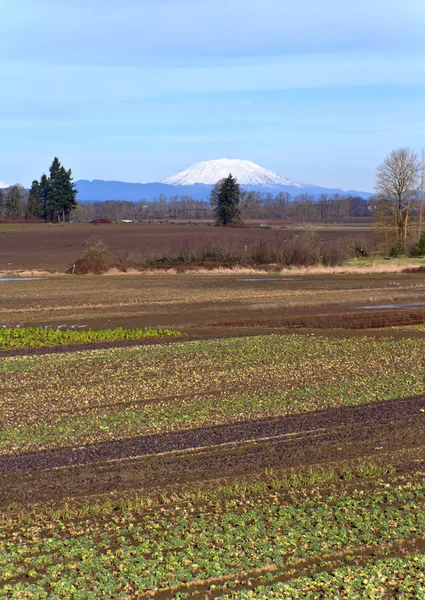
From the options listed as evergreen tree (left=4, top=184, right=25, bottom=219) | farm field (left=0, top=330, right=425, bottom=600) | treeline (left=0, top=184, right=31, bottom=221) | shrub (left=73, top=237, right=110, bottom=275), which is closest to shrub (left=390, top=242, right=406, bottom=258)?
shrub (left=73, top=237, right=110, bottom=275)

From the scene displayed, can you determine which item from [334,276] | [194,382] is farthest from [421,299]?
[194,382]

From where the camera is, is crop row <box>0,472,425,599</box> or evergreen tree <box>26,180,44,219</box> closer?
crop row <box>0,472,425,599</box>

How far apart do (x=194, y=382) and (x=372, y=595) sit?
10.2 metres

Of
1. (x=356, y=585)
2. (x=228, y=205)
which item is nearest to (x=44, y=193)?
(x=228, y=205)

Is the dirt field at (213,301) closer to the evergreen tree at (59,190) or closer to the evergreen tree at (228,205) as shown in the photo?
the evergreen tree at (228,205)

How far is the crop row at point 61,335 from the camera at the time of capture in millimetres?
23734

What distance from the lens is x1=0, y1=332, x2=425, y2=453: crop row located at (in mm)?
13969

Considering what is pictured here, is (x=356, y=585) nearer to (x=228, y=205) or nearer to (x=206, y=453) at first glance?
(x=206, y=453)

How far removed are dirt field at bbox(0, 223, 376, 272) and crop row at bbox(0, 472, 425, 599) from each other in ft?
153

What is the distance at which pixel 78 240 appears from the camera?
277ft

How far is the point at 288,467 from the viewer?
11.4 metres

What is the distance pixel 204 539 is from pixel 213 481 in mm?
2088

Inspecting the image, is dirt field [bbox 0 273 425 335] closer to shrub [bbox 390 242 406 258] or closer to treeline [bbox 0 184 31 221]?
shrub [bbox 390 242 406 258]

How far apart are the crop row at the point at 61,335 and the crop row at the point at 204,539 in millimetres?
14613
